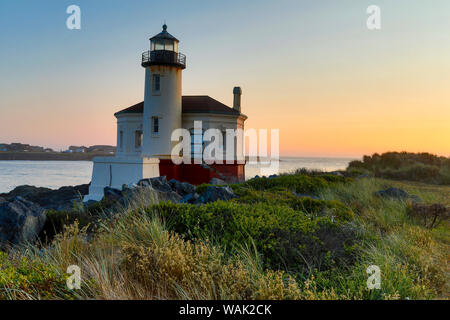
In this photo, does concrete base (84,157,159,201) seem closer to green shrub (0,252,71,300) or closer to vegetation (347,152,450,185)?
vegetation (347,152,450,185)

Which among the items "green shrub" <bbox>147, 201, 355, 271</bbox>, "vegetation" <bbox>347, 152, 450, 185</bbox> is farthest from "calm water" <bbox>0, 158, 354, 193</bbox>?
"green shrub" <bbox>147, 201, 355, 271</bbox>

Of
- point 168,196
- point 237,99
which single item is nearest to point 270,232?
point 168,196

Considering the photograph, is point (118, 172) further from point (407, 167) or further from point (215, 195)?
point (407, 167)

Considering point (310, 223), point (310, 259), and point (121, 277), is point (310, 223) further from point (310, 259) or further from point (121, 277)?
point (121, 277)

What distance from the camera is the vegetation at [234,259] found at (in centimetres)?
344

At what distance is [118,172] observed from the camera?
20.5 m

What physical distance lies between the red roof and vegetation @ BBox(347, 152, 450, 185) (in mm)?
9565

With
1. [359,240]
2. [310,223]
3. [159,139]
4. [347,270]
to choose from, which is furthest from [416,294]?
[159,139]

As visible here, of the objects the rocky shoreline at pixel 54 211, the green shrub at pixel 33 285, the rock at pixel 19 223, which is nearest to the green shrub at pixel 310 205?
the rocky shoreline at pixel 54 211

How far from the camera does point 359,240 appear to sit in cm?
531

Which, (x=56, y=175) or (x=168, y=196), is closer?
(x=168, y=196)

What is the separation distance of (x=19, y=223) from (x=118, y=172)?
13.5 metres

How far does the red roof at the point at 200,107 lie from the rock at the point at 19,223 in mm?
17507

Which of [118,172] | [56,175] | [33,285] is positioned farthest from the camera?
[56,175]
